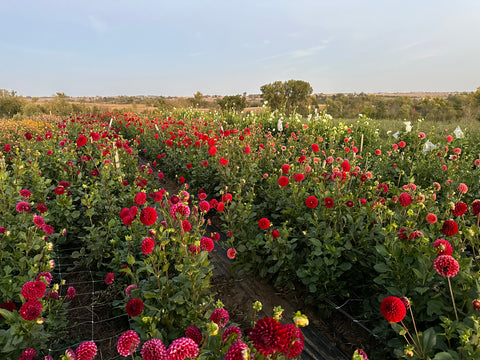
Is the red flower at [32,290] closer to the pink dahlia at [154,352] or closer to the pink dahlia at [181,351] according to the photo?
the pink dahlia at [154,352]

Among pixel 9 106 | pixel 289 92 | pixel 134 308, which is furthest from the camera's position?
pixel 289 92

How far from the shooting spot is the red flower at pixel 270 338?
81cm

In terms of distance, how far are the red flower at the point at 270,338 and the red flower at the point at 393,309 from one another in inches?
17.2

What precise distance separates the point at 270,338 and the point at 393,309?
1.67 feet

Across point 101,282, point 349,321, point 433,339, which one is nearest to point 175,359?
point 433,339

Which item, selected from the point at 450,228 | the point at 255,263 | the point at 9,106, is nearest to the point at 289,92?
the point at 9,106

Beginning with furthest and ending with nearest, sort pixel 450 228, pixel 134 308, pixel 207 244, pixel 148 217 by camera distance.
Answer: pixel 207 244 < pixel 148 217 < pixel 450 228 < pixel 134 308

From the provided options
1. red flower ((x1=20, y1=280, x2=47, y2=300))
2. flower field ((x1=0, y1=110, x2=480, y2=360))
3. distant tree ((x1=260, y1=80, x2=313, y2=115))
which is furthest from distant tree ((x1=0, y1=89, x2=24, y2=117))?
red flower ((x1=20, y1=280, x2=47, y2=300))

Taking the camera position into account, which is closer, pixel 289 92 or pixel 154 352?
pixel 154 352

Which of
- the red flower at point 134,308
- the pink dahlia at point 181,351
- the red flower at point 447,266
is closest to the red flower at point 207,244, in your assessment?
the red flower at point 134,308

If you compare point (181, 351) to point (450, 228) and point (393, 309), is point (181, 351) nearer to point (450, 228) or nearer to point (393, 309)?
point (393, 309)

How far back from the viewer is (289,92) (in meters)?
31.4

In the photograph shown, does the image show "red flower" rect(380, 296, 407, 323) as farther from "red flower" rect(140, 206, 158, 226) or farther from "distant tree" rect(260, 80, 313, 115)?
"distant tree" rect(260, 80, 313, 115)

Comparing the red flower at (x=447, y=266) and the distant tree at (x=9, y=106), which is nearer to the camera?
the red flower at (x=447, y=266)
